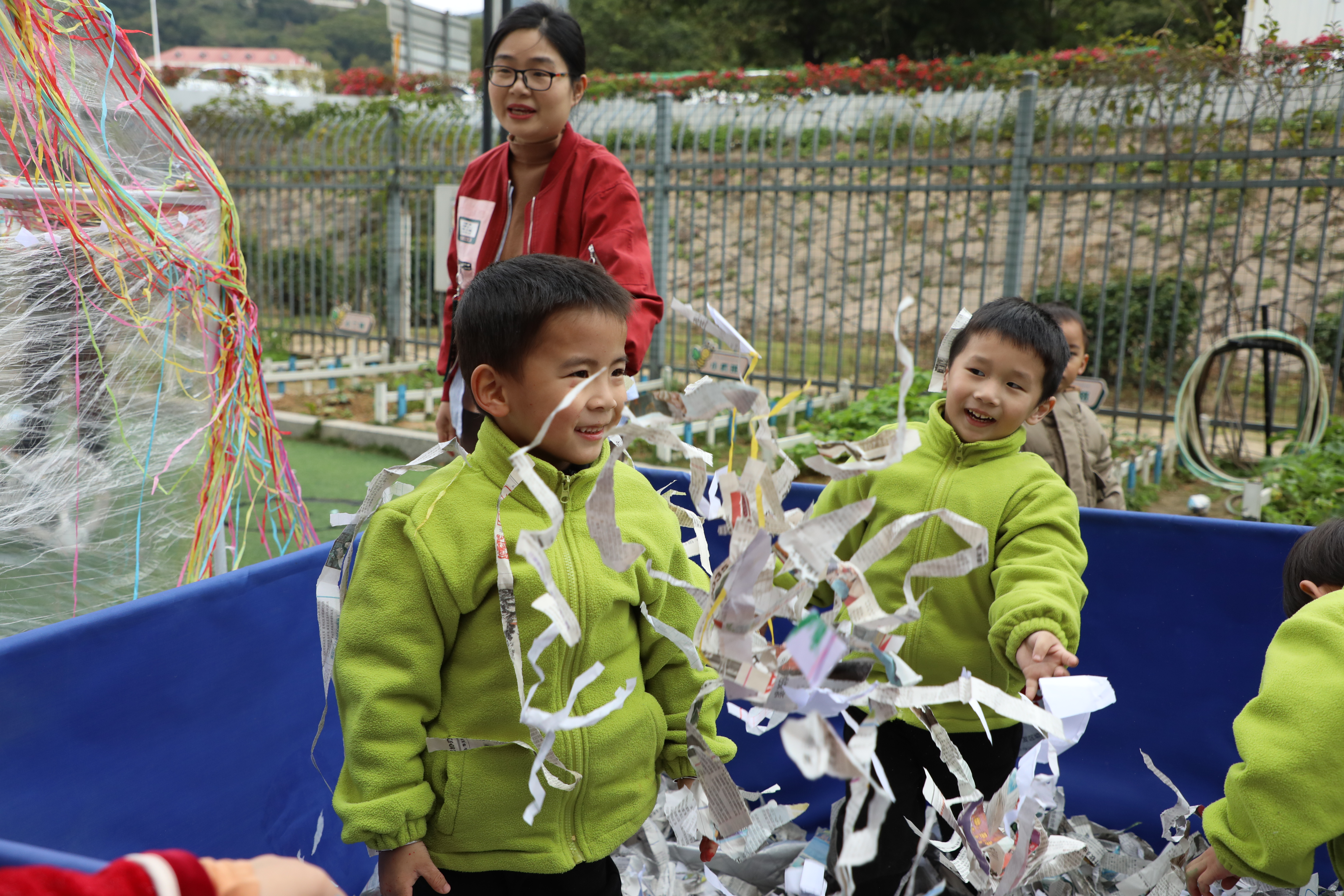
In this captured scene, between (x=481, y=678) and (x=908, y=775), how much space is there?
1091 millimetres

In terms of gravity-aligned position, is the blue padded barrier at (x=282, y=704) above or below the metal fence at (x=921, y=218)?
below

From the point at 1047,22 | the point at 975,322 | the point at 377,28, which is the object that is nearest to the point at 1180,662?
the point at 975,322

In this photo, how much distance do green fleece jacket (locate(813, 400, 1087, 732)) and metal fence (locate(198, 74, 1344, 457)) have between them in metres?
3.51

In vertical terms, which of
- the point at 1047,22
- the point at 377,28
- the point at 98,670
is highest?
the point at 377,28

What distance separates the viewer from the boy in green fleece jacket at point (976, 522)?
2104 mm

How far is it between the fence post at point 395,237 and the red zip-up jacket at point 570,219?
316 inches

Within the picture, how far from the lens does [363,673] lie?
4.96ft

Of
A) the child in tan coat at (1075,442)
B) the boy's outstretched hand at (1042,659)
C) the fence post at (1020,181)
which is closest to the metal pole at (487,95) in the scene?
the child in tan coat at (1075,442)

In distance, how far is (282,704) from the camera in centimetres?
206

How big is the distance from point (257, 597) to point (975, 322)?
157 cm

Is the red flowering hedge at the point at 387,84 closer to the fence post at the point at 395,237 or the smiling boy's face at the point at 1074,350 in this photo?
the fence post at the point at 395,237

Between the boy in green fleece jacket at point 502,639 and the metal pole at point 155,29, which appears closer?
the boy in green fleece jacket at point 502,639

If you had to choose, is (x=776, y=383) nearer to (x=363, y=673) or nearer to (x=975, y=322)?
(x=975, y=322)

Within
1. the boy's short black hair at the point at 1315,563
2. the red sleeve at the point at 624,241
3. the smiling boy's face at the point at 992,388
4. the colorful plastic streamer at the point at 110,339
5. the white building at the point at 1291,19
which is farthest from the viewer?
the white building at the point at 1291,19
